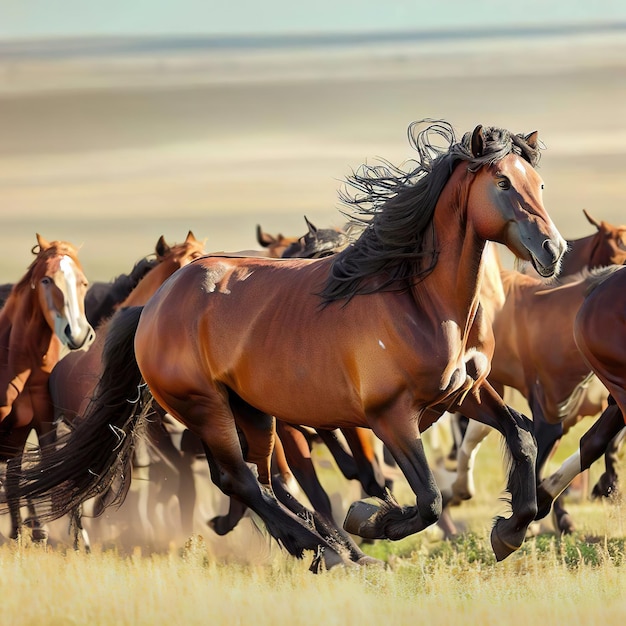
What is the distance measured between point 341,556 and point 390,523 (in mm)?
573

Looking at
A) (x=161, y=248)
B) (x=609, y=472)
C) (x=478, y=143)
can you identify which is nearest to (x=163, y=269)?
(x=161, y=248)

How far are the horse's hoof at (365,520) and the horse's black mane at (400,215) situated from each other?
3.23ft

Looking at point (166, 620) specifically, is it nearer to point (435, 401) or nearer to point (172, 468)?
point (435, 401)

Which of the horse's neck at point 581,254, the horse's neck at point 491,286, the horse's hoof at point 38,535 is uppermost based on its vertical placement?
the horse's neck at point 581,254

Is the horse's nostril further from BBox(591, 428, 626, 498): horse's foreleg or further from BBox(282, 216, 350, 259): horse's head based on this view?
BBox(591, 428, 626, 498): horse's foreleg

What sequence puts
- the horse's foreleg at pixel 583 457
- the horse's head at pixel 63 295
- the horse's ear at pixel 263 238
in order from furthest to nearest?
the horse's ear at pixel 263 238
the horse's head at pixel 63 295
the horse's foreleg at pixel 583 457

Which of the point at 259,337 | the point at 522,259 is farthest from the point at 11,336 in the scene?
the point at 522,259

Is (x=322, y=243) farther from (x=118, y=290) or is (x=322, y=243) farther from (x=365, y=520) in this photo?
(x=365, y=520)

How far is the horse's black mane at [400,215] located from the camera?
580 cm

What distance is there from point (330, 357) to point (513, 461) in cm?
104

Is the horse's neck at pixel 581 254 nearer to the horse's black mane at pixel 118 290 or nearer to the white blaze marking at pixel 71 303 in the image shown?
the horse's black mane at pixel 118 290

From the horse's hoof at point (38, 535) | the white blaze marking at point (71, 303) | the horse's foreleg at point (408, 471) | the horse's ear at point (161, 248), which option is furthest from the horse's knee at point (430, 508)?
the horse's ear at point (161, 248)

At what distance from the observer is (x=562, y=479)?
733 centimetres

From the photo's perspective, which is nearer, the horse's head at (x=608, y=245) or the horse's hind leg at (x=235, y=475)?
Result: the horse's hind leg at (x=235, y=475)
